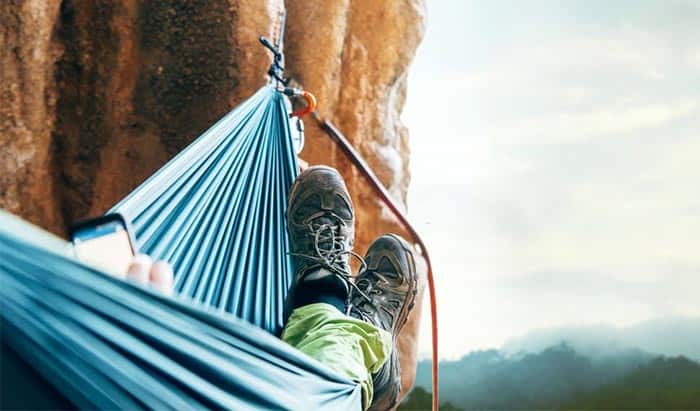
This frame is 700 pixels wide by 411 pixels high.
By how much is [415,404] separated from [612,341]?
31.2 inches

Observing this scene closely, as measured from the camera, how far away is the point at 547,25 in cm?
358

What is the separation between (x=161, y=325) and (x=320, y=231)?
779 millimetres

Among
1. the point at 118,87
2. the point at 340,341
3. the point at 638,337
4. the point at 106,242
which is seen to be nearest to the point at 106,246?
the point at 106,242

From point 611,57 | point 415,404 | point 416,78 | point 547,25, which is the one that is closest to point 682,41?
point 611,57

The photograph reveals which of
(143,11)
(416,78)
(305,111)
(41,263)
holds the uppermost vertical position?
(416,78)

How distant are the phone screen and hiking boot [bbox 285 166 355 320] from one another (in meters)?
0.43

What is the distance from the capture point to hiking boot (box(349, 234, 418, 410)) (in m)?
1.36

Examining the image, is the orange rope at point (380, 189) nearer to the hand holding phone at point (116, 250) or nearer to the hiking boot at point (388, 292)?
the hiking boot at point (388, 292)

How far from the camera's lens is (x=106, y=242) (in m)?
0.96

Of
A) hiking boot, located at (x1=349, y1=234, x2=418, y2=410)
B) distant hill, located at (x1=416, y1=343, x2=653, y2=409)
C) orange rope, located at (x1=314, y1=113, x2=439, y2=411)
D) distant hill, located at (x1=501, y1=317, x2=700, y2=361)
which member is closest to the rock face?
orange rope, located at (x1=314, y1=113, x2=439, y2=411)

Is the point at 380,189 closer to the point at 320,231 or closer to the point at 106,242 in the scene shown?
the point at 320,231

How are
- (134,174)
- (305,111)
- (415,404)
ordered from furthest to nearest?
(415,404) < (134,174) < (305,111)

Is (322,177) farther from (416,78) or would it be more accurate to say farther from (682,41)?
(682,41)

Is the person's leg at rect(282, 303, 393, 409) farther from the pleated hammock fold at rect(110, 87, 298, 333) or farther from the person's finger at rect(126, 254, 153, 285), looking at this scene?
the person's finger at rect(126, 254, 153, 285)
